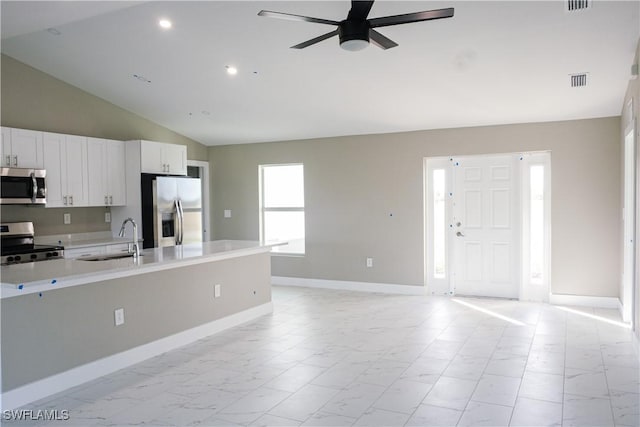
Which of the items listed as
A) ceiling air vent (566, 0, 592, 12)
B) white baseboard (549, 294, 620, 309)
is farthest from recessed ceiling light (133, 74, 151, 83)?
white baseboard (549, 294, 620, 309)

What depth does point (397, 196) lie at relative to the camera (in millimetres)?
6898

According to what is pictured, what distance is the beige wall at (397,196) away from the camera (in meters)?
5.79

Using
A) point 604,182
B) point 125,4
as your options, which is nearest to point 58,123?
point 125,4

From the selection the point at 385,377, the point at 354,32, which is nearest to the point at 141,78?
the point at 354,32

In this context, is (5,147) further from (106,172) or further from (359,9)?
(359,9)

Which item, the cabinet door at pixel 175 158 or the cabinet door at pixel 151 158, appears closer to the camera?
the cabinet door at pixel 151 158

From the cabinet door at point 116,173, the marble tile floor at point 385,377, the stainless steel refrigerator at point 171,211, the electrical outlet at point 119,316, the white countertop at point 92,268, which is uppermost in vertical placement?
the cabinet door at point 116,173

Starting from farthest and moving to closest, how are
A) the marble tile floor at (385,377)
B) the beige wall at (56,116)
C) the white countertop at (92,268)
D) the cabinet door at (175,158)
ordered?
the cabinet door at (175,158) < the beige wall at (56,116) < the white countertop at (92,268) < the marble tile floor at (385,377)

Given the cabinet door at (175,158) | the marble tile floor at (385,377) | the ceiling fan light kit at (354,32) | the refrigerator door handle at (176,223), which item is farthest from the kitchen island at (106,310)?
the ceiling fan light kit at (354,32)

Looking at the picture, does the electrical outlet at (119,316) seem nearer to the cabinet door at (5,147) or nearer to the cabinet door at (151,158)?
the cabinet door at (5,147)

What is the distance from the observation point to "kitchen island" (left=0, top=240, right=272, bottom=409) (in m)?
3.24

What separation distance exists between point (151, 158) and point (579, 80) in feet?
17.1

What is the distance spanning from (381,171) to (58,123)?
4.27 metres

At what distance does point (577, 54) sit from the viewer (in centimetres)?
435
